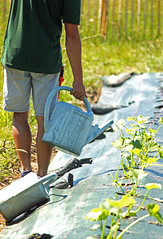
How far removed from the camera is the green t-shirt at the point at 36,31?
2518 mm

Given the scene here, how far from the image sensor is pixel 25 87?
8.82ft

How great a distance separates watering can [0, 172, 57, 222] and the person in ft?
0.69

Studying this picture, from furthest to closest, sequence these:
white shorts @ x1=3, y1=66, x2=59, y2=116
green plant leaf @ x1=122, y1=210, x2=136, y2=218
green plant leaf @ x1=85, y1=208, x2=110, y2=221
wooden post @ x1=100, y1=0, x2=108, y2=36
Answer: wooden post @ x1=100, y1=0, x2=108, y2=36 < white shorts @ x1=3, y1=66, x2=59, y2=116 < green plant leaf @ x1=122, y1=210, x2=136, y2=218 < green plant leaf @ x1=85, y1=208, x2=110, y2=221

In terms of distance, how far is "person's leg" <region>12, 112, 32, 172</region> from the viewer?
2.74 m

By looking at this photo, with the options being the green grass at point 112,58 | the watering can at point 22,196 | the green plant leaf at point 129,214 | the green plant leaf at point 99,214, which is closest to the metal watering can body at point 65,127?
the watering can at point 22,196

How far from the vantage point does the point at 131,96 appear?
490 centimetres

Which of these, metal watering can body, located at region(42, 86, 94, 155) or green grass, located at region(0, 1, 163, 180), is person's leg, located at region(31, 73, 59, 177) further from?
green grass, located at region(0, 1, 163, 180)

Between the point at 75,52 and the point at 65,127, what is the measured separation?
0.41 m

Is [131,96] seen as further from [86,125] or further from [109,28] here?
[109,28]

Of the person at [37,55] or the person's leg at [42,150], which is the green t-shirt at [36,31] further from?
the person's leg at [42,150]

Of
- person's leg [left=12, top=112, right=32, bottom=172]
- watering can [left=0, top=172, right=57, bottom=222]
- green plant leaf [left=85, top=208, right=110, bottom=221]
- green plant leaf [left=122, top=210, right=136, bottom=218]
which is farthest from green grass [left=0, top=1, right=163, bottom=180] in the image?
green plant leaf [left=85, top=208, right=110, bottom=221]

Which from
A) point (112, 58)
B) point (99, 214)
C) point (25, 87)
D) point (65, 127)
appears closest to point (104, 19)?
point (112, 58)

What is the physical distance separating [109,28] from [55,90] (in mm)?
6103

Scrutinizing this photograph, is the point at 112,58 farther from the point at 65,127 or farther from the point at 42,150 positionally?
the point at 65,127
